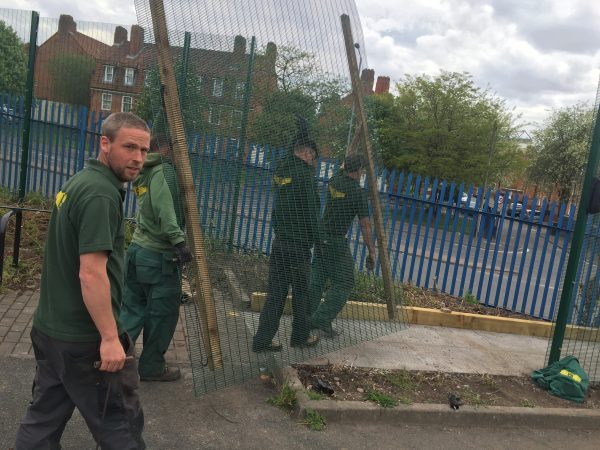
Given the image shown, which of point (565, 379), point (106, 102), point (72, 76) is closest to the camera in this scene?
point (565, 379)

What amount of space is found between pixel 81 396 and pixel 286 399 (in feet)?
5.97

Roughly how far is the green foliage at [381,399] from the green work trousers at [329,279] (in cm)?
59

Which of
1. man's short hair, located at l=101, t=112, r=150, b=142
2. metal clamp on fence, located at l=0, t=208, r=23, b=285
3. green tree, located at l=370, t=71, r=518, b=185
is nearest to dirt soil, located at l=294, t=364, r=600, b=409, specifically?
man's short hair, located at l=101, t=112, r=150, b=142

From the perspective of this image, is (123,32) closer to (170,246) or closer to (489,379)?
(170,246)

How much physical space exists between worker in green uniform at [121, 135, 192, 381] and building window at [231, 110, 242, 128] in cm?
47

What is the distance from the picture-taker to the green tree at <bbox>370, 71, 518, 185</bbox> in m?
20.7

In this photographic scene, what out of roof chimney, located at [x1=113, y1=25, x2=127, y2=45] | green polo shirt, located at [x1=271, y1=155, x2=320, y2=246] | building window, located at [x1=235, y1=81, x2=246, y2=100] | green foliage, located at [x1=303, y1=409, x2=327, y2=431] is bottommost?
green foliage, located at [x1=303, y1=409, x2=327, y2=431]

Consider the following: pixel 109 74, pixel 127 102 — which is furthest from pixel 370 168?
pixel 109 74

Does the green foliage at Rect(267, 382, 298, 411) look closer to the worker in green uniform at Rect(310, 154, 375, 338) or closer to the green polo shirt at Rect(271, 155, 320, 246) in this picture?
the worker in green uniform at Rect(310, 154, 375, 338)

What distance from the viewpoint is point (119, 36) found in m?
8.05

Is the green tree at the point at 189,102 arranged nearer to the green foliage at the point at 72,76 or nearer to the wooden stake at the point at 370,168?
the wooden stake at the point at 370,168

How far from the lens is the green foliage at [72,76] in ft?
29.0

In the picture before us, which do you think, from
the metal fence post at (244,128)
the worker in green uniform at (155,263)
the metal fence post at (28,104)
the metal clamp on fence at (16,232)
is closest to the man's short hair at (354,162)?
the metal fence post at (244,128)

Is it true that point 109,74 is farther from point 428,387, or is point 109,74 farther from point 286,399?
point 428,387
